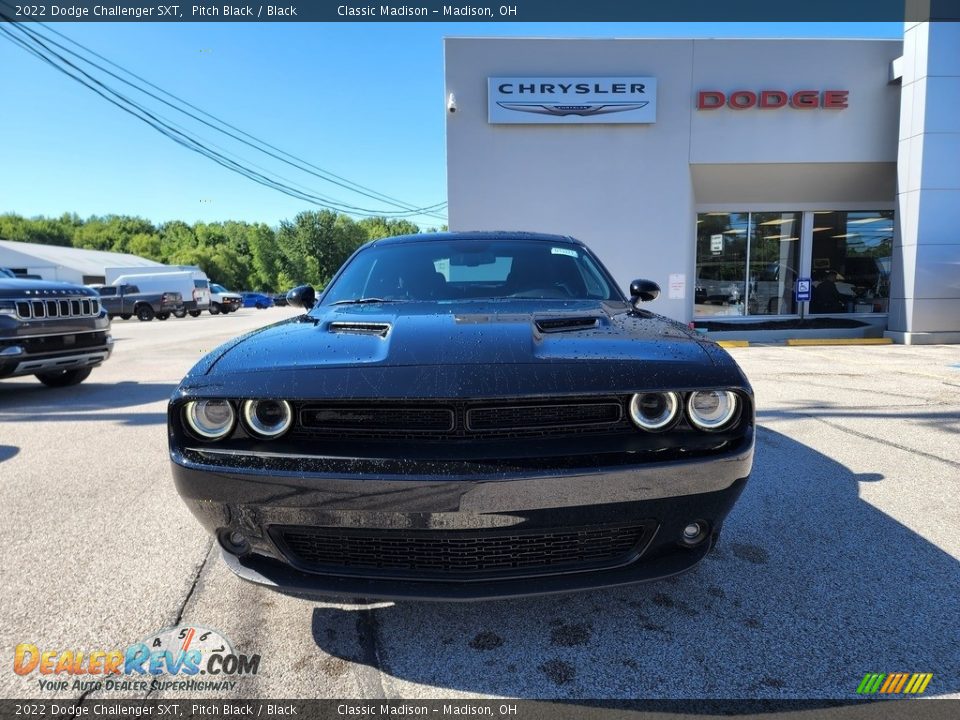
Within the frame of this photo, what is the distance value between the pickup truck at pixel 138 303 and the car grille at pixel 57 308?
806 inches

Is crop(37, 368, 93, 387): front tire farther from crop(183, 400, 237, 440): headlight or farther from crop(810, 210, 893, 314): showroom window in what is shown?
crop(810, 210, 893, 314): showroom window

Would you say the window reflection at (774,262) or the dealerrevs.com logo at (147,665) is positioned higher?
the window reflection at (774,262)

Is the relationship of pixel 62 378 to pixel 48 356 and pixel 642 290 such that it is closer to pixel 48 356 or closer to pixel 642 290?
pixel 48 356

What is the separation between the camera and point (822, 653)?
1.79m

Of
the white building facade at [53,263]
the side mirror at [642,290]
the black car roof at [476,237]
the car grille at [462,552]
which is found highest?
the white building facade at [53,263]

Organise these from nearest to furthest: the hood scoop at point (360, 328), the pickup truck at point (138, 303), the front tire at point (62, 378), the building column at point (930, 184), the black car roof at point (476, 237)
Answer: the hood scoop at point (360, 328) < the black car roof at point (476, 237) < the front tire at point (62, 378) < the building column at point (930, 184) < the pickup truck at point (138, 303)

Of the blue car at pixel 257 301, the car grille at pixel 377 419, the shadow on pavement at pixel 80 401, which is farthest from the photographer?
the blue car at pixel 257 301

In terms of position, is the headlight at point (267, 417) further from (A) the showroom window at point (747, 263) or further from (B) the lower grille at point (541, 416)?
(A) the showroom window at point (747, 263)

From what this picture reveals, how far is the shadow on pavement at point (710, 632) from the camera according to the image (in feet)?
5.48

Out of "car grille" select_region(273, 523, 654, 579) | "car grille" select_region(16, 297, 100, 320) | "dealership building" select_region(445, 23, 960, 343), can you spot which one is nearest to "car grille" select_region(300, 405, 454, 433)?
"car grille" select_region(273, 523, 654, 579)

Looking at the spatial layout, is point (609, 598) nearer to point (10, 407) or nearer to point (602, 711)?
point (602, 711)

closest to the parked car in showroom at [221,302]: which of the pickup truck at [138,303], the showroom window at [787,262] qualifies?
the pickup truck at [138,303]

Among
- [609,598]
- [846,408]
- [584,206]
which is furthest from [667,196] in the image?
[609,598]

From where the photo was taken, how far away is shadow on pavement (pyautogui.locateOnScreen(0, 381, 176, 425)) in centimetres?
516
